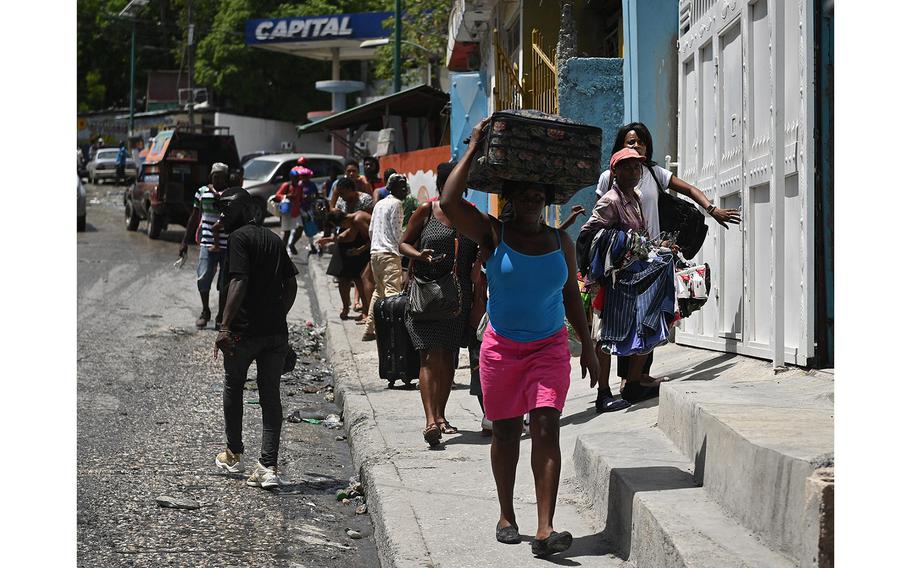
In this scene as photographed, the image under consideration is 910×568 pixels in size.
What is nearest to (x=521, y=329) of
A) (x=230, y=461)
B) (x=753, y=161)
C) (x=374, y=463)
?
(x=374, y=463)

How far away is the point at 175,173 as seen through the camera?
2722 centimetres

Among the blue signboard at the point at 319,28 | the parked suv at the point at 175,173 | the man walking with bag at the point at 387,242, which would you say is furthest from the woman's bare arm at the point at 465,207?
the blue signboard at the point at 319,28

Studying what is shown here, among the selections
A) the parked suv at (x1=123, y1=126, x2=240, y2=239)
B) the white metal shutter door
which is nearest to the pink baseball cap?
the white metal shutter door

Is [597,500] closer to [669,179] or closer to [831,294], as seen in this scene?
[831,294]

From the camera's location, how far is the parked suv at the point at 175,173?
27.1 m

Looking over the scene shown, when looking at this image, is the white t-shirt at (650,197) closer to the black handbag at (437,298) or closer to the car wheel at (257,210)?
the black handbag at (437,298)

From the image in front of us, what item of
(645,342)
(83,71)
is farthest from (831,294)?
(83,71)

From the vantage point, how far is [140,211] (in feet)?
94.2

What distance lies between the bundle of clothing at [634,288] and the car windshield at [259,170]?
78.7 feet

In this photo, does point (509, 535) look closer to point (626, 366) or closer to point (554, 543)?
point (554, 543)

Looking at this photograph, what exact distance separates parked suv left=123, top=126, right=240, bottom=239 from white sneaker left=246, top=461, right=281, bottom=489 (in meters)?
20.5

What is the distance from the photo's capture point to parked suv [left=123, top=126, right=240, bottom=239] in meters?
27.1

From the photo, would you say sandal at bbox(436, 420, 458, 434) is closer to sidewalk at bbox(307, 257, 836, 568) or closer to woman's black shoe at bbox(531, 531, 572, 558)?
sidewalk at bbox(307, 257, 836, 568)
